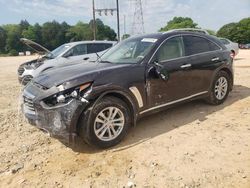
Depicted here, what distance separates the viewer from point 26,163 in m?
4.11

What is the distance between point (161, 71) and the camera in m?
4.90

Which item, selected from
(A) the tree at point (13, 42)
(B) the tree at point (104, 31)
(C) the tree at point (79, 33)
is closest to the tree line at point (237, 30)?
(B) the tree at point (104, 31)

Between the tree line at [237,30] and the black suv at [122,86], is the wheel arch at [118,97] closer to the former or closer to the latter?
the black suv at [122,86]

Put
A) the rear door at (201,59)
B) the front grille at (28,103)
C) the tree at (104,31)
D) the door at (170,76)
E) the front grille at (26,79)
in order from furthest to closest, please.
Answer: the tree at (104,31) → the front grille at (26,79) → the rear door at (201,59) → the door at (170,76) → the front grille at (28,103)

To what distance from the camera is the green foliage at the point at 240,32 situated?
80062 mm

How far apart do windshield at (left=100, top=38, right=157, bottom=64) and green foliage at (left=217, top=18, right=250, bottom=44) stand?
81.5 m

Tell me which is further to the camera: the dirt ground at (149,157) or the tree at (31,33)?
the tree at (31,33)

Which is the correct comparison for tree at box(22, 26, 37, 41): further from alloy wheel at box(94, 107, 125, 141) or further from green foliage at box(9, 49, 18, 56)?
alloy wheel at box(94, 107, 125, 141)

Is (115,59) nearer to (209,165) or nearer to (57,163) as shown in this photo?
(57,163)

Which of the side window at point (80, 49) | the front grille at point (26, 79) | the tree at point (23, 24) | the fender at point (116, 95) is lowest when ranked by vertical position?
the front grille at point (26, 79)

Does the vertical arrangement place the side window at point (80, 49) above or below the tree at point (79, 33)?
A: below

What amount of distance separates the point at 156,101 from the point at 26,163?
7.41 feet

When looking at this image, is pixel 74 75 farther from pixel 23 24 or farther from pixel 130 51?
pixel 23 24

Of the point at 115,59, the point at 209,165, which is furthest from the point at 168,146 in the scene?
the point at 115,59
